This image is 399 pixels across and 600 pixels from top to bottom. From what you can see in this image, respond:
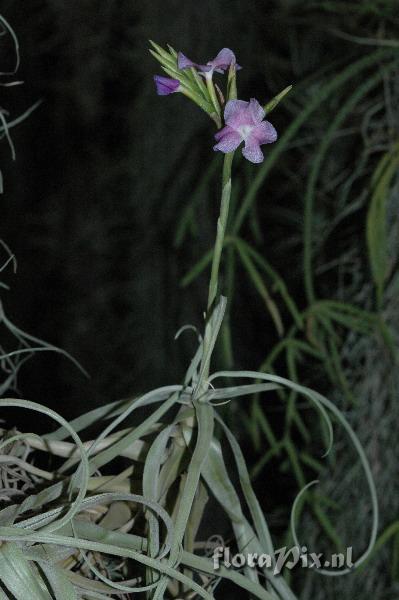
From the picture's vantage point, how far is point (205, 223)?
2.25 ft

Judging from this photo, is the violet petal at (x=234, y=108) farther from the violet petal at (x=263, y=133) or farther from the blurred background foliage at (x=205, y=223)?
the blurred background foliage at (x=205, y=223)

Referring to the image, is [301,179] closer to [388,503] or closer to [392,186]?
[392,186]

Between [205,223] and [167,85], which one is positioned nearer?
[167,85]

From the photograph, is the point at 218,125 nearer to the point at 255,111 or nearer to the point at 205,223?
the point at 255,111

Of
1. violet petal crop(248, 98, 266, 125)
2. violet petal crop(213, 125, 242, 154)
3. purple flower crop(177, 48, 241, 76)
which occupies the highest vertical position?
purple flower crop(177, 48, 241, 76)

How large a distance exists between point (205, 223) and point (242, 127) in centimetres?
51

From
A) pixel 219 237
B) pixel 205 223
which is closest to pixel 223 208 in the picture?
pixel 219 237

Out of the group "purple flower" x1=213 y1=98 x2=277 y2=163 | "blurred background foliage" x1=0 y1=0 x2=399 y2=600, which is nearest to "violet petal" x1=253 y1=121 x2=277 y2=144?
"purple flower" x1=213 y1=98 x2=277 y2=163

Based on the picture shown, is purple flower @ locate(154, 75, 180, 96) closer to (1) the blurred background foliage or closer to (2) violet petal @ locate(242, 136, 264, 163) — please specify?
(2) violet petal @ locate(242, 136, 264, 163)

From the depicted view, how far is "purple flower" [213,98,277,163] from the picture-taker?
6.8 inches

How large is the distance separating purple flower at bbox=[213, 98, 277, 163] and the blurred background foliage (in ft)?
1.09

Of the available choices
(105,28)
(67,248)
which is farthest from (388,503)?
(105,28)

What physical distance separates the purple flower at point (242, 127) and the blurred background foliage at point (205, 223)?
0.33 m

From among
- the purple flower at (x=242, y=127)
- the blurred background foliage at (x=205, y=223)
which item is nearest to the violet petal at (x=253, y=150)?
the purple flower at (x=242, y=127)
